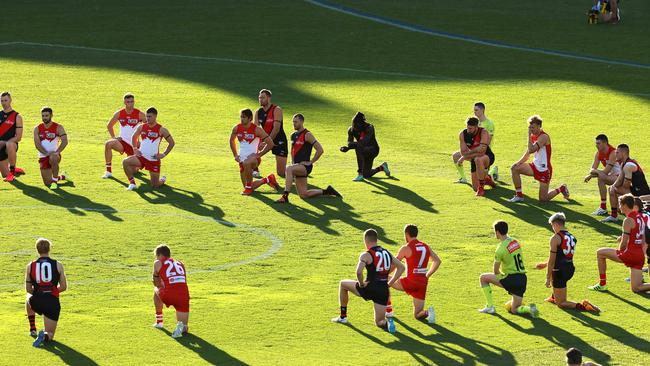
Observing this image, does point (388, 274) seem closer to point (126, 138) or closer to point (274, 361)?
point (274, 361)

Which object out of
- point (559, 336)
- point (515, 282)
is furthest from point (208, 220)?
point (559, 336)

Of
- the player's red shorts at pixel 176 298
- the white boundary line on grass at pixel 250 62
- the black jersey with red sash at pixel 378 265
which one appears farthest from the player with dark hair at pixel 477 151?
the white boundary line on grass at pixel 250 62

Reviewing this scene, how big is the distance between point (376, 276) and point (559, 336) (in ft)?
9.72

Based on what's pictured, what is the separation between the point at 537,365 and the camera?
1697cm

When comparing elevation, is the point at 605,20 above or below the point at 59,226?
above

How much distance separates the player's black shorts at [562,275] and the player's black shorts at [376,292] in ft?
10.0

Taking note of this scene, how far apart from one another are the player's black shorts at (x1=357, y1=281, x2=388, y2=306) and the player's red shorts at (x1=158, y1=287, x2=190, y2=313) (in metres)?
2.70

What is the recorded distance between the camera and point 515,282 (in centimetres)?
1931

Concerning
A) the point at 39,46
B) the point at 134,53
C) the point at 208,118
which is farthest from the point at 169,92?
the point at 39,46

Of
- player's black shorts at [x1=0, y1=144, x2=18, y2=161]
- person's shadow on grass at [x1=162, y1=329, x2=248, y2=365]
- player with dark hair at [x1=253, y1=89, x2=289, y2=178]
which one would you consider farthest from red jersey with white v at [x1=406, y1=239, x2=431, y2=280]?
player's black shorts at [x1=0, y1=144, x2=18, y2=161]

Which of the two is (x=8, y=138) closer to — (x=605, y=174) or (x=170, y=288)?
(x=170, y=288)

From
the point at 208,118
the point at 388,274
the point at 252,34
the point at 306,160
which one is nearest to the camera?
→ the point at 388,274

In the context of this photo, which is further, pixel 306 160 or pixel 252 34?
pixel 252 34

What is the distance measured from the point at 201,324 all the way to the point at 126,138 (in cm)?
1204
